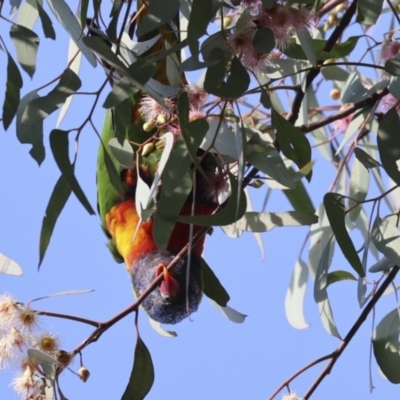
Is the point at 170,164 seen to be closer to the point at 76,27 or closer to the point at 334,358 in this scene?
the point at 76,27

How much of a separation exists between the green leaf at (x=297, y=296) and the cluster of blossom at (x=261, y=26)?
0.98 meters

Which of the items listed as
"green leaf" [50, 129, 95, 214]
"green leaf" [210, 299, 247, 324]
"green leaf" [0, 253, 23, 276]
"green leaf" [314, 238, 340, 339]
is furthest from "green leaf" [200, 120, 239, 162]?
"green leaf" [210, 299, 247, 324]

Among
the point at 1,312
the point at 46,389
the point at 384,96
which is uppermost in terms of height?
the point at 384,96

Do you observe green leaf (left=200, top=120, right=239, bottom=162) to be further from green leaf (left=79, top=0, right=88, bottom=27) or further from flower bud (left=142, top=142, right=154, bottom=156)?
green leaf (left=79, top=0, right=88, bottom=27)

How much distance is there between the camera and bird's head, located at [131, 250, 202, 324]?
1.87 meters

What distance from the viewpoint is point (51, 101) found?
1.13 metres

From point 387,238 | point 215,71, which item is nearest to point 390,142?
point 387,238

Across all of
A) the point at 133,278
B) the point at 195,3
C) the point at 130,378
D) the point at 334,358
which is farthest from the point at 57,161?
the point at 133,278

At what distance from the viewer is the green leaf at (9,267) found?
1407mm

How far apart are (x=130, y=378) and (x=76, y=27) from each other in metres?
0.59

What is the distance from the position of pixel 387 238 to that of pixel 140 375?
0.49 meters

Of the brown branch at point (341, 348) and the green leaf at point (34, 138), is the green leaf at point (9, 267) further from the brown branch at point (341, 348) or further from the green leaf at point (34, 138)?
the brown branch at point (341, 348)

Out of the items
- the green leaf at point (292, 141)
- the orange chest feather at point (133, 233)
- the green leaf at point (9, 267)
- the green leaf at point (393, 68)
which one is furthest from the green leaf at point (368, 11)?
the orange chest feather at point (133, 233)

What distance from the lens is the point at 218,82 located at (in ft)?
3.54
